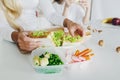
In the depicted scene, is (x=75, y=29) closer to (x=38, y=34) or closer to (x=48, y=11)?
(x=38, y=34)

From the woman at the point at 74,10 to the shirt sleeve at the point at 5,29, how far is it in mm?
731

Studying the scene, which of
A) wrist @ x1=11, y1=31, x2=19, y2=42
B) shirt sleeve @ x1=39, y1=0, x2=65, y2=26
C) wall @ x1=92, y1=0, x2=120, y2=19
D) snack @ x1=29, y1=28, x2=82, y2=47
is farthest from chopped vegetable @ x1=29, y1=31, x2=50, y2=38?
wall @ x1=92, y1=0, x2=120, y2=19

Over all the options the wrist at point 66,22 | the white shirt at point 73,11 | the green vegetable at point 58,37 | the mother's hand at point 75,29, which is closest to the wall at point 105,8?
the white shirt at point 73,11

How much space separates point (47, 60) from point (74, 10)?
134cm

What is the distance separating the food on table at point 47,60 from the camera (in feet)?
3.01

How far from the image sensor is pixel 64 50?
1061mm

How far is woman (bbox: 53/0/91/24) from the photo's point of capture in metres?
2.07

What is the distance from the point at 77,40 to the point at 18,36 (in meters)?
0.27

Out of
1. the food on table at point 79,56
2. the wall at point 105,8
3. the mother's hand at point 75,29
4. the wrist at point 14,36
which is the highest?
the mother's hand at point 75,29

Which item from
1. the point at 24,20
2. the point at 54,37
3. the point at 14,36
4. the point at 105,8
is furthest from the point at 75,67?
the point at 105,8

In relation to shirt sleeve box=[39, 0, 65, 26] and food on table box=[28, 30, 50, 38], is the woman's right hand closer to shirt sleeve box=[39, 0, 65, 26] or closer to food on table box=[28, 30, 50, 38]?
food on table box=[28, 30, 50, 38]

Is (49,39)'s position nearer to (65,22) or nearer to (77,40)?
(77,40)

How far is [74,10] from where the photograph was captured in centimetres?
221

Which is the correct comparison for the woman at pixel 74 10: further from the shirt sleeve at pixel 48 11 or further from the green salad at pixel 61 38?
the green salad at pixel 61 38
